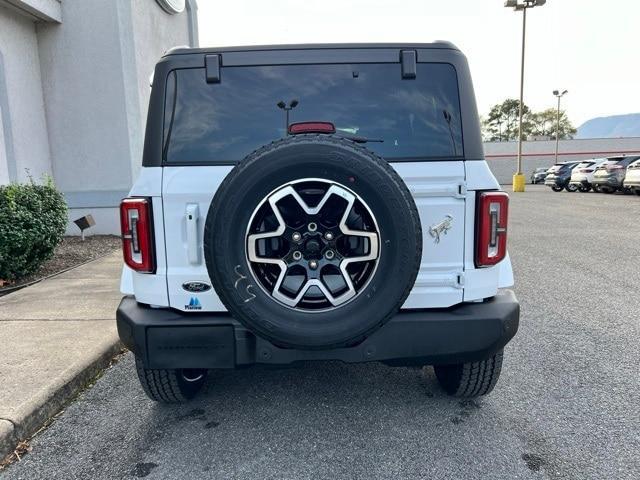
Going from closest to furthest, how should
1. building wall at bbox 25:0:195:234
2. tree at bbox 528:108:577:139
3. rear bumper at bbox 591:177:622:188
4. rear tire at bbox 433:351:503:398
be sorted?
rear tire at bbox 433:351:503:398 → building wall at bbox 25:0:195:234 → rear bumper at bbox 591:177:622:188 → tree at bbox 528:108:577:139

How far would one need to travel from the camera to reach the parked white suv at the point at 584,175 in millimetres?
22391

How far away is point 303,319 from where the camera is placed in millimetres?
2219

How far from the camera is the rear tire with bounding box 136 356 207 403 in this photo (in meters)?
2.87

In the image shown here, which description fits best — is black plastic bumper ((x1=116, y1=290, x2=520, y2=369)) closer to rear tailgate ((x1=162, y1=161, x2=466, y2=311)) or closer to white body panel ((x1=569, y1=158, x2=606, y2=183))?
rear tailgate ((x1=162, y1=161, x2=466, y2=311))

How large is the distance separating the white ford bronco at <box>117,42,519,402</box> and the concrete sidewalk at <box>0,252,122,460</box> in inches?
35.6

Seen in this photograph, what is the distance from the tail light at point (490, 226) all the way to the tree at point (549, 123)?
87.6 meters

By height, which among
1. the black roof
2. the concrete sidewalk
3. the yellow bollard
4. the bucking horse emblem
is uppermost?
the black roof

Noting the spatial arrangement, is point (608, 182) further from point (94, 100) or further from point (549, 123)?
point (549, 123)

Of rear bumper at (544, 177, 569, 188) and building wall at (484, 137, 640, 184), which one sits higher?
building wall at (484, 137, 640, 184)

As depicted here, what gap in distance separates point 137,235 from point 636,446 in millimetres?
2770

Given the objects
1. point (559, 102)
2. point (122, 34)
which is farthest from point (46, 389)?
point (559, 102)

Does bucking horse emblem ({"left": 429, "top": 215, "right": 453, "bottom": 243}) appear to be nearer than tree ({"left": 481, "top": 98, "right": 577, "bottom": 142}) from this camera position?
Yes

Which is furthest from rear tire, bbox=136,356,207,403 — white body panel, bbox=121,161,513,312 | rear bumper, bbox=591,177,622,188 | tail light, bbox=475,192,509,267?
rear bumper, bbox=591,177,622,188

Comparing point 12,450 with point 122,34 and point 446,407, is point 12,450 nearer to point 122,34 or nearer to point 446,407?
point 446,407
